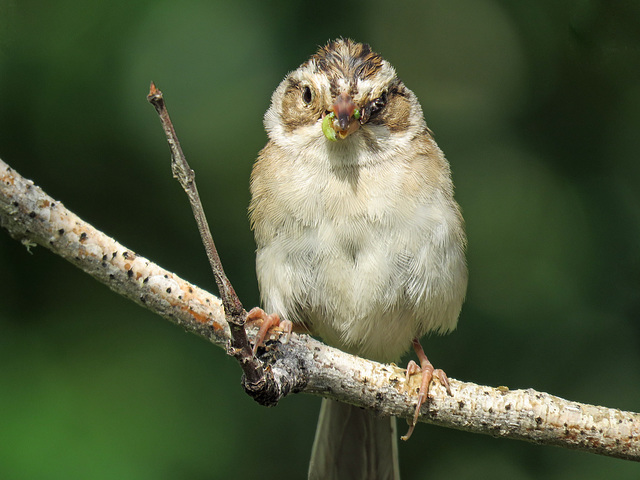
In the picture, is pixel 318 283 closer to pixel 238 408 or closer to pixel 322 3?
pixel 238 408

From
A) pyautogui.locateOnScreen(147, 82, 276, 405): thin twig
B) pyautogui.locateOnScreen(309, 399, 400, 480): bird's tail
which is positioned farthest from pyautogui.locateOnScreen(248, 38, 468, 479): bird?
pyautogui.locateOnScreen(147, 82, 276, 405): thin twig

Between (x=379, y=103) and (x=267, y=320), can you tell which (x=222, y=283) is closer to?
(x=267, y=320)

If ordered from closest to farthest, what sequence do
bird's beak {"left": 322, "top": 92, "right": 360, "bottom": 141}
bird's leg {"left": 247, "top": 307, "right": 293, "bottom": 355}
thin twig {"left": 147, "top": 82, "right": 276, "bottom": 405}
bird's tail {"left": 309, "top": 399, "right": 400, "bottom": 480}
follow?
thin twig {"left": 147, "top": 82, "right": 276, "bottom": 405} → bird's beak {"left": 322, "top": 92, "right": 360, "bottom": 141} → bird's leg {"left": 247, "top": 307, "right": 293, "bottom": 355} → bird's tail {"left": 309, "top": 399, "right": 400, "bottom": 480}

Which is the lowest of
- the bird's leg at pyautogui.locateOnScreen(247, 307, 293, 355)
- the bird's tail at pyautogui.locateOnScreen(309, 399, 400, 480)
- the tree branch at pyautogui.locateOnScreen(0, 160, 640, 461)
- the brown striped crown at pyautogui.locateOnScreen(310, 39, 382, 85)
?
the tree branch at pyautogui.locateOnScreen(0, 160, 640, 461)

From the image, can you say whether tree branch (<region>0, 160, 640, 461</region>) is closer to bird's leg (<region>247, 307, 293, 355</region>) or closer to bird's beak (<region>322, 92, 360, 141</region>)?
bird's leg (<region>247, 307, 293, 355</region>)

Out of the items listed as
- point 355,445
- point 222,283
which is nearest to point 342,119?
point 222,283

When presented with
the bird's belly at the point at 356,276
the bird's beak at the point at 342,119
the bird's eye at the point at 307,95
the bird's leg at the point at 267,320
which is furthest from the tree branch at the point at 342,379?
the bird's eye at the point at 307,95

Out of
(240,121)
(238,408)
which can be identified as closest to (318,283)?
(238,408)

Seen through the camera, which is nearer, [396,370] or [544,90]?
[396,370]
